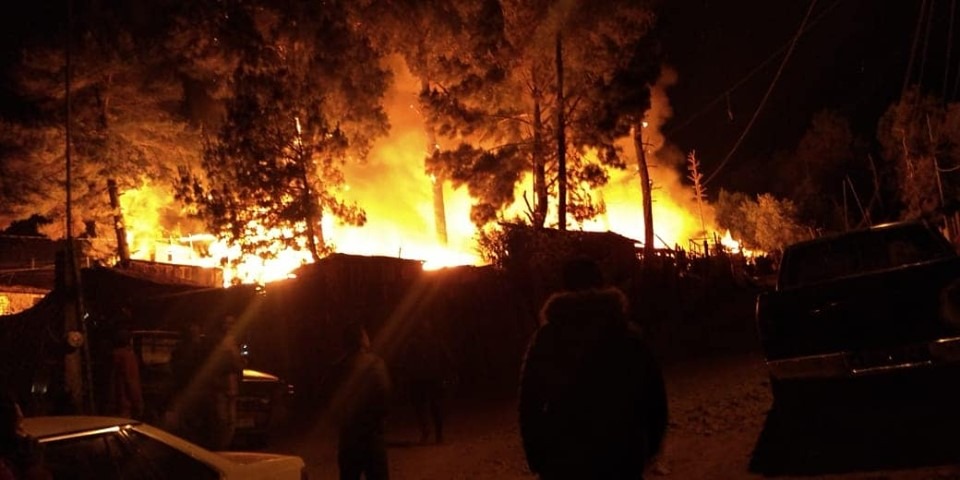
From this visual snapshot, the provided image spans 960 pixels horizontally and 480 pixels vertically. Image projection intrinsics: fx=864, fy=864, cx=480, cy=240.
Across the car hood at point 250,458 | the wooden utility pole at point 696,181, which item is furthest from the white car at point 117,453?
the wooden utility pole at point 696,181

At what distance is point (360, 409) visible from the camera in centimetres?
667

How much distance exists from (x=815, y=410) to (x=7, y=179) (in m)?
25.5

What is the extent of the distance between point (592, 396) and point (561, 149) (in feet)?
72.0

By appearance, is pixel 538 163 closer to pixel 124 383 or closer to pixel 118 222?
pixel 118 222

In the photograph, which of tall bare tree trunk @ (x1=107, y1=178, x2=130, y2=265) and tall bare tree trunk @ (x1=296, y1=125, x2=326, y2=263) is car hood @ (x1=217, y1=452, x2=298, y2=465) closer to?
tall bare tree trunk @ (x1=296, y1=125, x2=326, y2=263)

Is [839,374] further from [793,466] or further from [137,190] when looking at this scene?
[137,190]

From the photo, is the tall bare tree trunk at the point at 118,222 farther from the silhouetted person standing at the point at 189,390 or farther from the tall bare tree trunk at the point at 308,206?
the silhouetted person standing at the point at 189,390

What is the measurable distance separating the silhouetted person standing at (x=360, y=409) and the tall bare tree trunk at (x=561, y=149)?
60.3ft

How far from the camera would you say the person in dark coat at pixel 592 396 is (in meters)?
3.70

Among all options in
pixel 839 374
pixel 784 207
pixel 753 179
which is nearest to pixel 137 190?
pixel 839 374

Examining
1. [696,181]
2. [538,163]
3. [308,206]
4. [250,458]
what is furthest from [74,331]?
[696,181]

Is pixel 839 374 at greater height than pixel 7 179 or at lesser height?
lesser

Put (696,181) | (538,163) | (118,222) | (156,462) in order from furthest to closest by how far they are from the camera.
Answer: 1. (696,181)
2. (118,222)
3. (538,163)
4. (156,462)

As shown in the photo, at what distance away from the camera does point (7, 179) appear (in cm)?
2650
